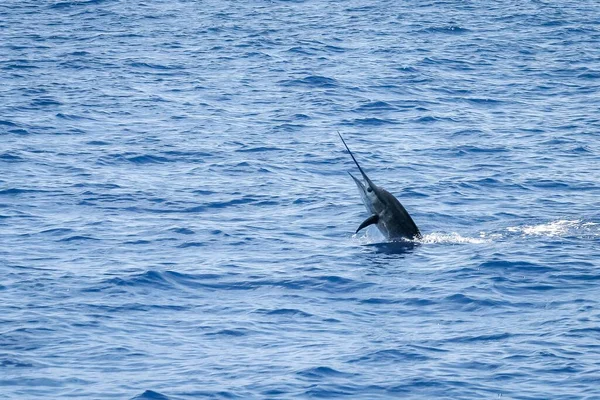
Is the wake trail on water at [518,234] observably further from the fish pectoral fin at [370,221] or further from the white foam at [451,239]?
the fish pectoral fin at [370,221]

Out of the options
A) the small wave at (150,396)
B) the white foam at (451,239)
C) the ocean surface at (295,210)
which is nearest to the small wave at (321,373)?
the ocean surface at (295,210)

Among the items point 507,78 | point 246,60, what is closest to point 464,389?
point 507,78

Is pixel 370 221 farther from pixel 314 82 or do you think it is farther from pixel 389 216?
pixel 314 82

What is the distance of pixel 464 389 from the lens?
648 inches

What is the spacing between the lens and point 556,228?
24703 mm

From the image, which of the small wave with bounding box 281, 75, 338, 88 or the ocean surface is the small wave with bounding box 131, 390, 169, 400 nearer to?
the ocean surface

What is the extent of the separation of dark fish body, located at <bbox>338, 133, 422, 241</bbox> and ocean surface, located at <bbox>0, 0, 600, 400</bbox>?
310 mm

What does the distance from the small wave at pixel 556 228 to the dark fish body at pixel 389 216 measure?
82.7 inches

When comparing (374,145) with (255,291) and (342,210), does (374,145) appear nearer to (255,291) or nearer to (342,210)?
(342,210)

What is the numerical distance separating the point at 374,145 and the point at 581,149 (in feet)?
17.3

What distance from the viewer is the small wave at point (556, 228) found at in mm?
24406

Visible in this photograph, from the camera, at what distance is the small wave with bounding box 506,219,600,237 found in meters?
24.4

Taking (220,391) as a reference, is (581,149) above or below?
below

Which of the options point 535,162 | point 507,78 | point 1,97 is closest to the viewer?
point 535,162
